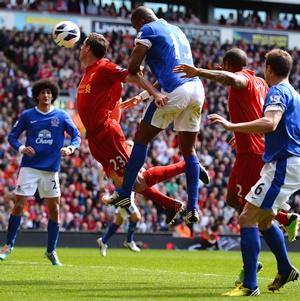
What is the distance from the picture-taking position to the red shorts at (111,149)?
1341 cm

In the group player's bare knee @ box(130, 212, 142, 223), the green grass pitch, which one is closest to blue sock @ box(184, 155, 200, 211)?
the green grass pitch

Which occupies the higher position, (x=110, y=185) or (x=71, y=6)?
(x=71, y=6)

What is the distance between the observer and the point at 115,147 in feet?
44.1

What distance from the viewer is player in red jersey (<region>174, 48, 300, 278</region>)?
1153 centimetres

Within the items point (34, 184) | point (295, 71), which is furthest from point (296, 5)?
point (34, 184)

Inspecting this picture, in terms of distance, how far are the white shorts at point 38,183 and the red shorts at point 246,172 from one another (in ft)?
14.4

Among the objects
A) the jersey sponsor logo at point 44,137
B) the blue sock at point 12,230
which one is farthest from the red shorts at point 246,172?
the blue sock at point 12,230

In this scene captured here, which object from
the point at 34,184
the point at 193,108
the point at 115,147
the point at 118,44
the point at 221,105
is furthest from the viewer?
the point at 118,44

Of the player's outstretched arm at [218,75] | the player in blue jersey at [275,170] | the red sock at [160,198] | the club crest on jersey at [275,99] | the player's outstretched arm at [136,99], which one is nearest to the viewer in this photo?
the club crest on jersey at [275,99]

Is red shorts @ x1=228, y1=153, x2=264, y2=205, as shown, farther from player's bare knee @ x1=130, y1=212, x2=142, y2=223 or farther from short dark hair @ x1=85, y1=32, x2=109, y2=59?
player's bare knee @ x1=130, y1=212, x2=142, y2=223

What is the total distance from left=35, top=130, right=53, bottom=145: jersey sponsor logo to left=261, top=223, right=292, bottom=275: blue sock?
5494 mm

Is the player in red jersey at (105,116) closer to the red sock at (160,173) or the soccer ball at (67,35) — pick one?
the red sock at (160,173)

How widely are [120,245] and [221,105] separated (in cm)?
1161

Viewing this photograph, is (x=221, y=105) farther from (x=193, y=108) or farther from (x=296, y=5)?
(x=193, y=108)
